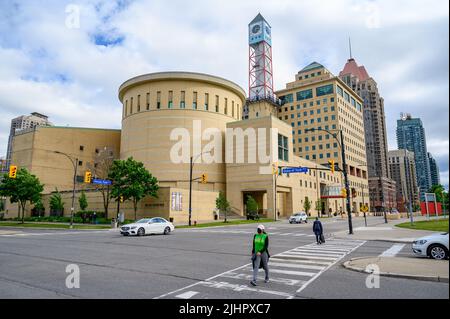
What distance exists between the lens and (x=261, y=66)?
9719 centimetres

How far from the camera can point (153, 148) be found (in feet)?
212

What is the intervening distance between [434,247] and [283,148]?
54509 mm

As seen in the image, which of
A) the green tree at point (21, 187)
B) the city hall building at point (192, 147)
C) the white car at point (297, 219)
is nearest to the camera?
the white car at point (297, 219)

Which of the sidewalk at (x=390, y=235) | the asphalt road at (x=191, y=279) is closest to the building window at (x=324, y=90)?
the sidewalk at (x=390, y=235)

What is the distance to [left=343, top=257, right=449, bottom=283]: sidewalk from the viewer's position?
8833mm

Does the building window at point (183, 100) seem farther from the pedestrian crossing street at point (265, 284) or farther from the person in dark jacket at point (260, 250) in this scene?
the person in dark jacket at point (260, 250)

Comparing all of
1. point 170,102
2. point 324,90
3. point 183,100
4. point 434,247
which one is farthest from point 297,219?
point 324,90

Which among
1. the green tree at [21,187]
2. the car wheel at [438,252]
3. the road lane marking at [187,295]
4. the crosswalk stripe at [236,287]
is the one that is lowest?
the crosswalk stripe at [236,287]

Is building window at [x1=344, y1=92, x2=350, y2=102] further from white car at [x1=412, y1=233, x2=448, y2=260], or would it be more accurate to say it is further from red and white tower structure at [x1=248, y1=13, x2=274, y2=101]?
white car at [x1=412, y1=233, x2=448, y2=260]

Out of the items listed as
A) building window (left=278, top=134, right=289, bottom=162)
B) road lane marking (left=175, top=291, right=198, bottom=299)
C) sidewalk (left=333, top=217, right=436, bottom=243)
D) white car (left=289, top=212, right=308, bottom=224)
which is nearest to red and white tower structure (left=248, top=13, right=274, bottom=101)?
building window (left=278, top=134, right=289, bottom=162)

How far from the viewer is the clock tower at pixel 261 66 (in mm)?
96875

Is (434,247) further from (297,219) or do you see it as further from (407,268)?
(297,219)
